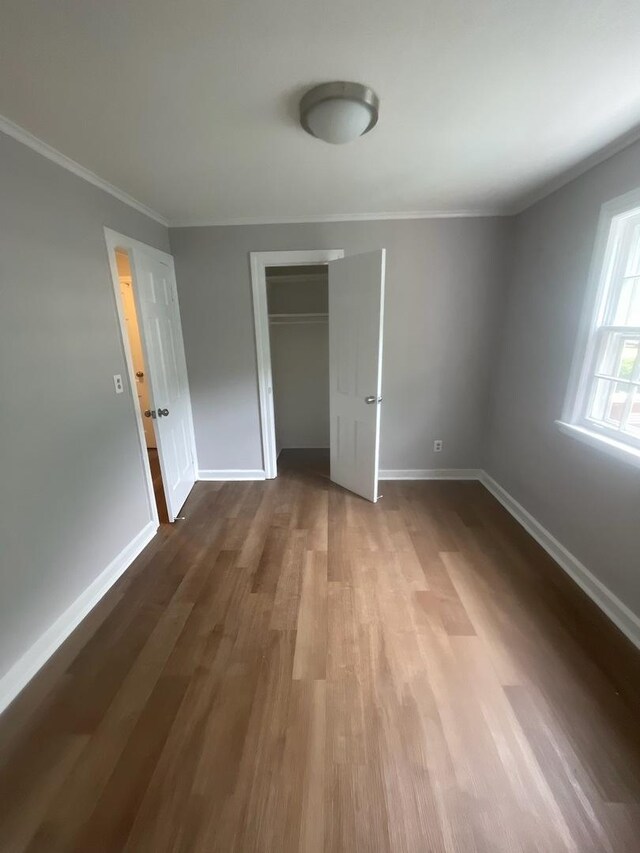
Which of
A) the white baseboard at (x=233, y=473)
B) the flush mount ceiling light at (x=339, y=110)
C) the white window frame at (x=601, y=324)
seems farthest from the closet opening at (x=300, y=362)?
the white window frame at (x=601, y=324)

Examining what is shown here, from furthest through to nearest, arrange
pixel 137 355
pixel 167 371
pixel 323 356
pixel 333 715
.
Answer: pixel 323 356, pixel 137 355, pixel 167 371, pixel 333 715

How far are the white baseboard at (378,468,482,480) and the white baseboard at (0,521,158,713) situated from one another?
222cm

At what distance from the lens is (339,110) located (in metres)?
1.30

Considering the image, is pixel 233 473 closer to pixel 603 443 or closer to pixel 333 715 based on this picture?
pixel 333 715

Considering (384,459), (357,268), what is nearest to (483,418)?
(384,459)

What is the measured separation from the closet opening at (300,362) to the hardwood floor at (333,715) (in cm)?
179

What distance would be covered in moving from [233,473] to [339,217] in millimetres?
2492

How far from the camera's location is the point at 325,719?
1.32m

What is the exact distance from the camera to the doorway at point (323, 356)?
2.63 m

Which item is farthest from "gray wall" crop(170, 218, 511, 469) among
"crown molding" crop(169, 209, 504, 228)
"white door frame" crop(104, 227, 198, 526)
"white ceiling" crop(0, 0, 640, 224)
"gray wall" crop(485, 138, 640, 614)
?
"white ceiling" crop(0, 0, 640, 224)

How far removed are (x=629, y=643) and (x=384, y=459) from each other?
2.02m

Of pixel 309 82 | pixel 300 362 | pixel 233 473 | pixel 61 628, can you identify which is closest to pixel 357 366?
pixel 300 362

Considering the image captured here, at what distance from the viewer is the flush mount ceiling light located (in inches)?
49.1

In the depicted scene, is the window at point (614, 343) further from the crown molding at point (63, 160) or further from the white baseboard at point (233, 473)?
the crown molding at point (63, 160)
